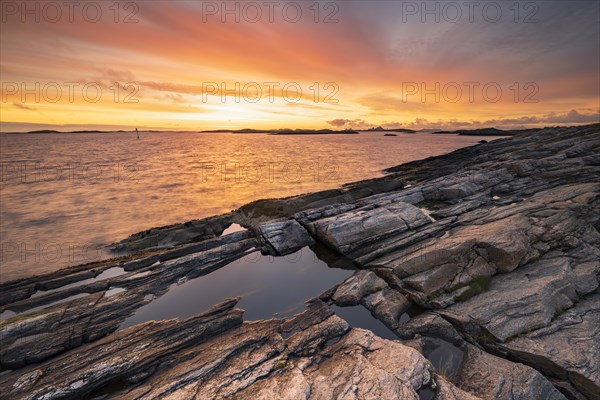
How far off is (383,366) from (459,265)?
29.4 ft

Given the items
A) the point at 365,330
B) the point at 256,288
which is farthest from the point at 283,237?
the point at 365,330

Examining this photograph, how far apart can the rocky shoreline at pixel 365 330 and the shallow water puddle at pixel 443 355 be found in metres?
0.06

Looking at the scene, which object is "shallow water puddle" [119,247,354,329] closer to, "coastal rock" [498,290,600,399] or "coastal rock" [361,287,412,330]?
"coastal rock" [361,287,412,330]

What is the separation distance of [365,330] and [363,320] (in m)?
2.42

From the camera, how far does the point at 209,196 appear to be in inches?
1879

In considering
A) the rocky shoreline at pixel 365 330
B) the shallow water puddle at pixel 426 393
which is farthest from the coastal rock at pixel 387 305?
the shallow water puddle at pixel 426 393

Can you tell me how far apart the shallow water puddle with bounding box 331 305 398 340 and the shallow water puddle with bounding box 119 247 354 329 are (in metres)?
2.42

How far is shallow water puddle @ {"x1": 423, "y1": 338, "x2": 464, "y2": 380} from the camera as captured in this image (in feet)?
34.4

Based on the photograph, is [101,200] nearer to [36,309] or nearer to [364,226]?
[36,309]

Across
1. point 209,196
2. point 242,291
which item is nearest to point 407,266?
point 242,291

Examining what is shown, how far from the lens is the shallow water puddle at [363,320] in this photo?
12.7 metres

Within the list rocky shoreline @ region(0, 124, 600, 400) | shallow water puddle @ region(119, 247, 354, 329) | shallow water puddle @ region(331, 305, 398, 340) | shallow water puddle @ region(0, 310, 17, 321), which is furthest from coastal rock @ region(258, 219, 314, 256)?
shallow water puddle @ region(0, 310, 17, 321)

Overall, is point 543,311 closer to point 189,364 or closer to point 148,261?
point 189,364

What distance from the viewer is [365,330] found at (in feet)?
37.1
